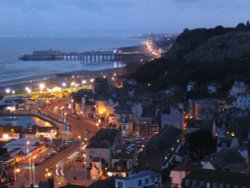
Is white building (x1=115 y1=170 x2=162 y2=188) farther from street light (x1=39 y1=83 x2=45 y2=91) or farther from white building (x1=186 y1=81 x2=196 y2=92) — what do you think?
street light (x1=39 y1=83 x2=45 y2=91)

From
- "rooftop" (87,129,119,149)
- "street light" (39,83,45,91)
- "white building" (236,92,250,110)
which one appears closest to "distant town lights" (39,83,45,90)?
"street light" (39,83,45,91)

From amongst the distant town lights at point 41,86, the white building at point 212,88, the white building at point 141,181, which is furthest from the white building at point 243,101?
the distant town lights at point 41,86

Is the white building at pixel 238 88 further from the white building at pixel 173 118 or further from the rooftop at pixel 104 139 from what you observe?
the rooftop at pixel 104 139

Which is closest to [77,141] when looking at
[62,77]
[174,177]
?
[174,177]

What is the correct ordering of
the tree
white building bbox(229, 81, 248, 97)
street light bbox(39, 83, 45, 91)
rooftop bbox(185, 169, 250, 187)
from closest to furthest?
rooftop bbox(185, 169, 250, 187), the tree, white building bbox(229, 81, 248, 97), street light bbox(39, 83, 45, 91)

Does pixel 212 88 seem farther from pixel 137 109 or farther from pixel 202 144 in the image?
pixel 202 144

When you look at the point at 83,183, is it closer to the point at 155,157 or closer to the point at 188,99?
the point at 155,157
